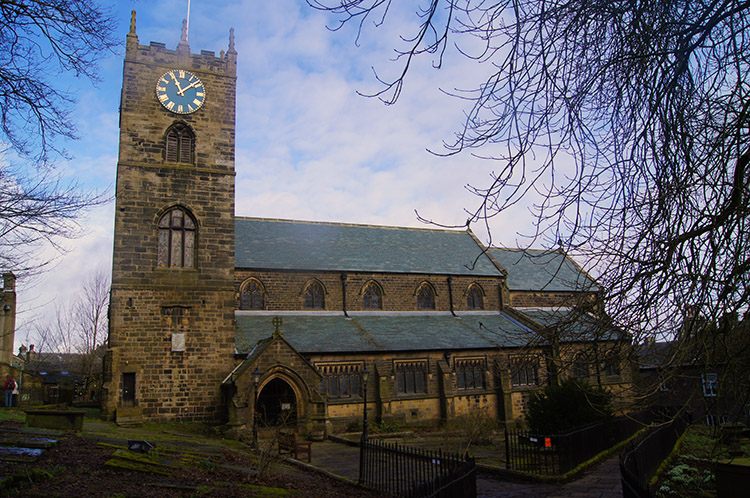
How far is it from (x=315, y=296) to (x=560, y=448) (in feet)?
53.1

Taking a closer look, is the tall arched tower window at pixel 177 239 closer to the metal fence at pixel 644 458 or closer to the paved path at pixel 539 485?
the paved path at pixel 539 485

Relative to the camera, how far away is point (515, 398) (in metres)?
26.9

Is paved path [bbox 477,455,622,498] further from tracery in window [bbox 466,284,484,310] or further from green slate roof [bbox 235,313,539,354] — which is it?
tracery in window [bbox 466,284,484,310]

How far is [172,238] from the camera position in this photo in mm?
22000

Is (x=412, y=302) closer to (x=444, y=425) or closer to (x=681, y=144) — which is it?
(x=444, y=425)

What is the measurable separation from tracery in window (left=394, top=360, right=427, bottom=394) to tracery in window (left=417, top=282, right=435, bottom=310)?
5.11 metres

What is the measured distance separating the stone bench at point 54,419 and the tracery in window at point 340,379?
34.3 feet

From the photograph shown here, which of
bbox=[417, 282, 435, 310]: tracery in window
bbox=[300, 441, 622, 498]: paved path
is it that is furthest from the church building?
bbox=[300, 441, 622, 498]: paved path

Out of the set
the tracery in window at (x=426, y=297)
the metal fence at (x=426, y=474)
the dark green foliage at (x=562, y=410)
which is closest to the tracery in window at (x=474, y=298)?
the tracery in window at (x=426, y=297)

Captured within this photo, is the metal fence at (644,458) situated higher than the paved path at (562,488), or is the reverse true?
the metal fence at (644,458)

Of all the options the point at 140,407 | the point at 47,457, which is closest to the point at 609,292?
the point at 47,457

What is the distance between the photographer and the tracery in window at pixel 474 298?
31188 millimetres

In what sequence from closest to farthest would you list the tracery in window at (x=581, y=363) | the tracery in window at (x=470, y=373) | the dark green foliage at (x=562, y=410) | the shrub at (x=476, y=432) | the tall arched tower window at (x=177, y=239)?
the tracery in window at (x=581, y=363) < the dark green foliage at (x=562, y=410) < the shrub at (x=476, y=432) < the tall arched tower window at (x=177, y=239) < the tracery in window at (x=470, y=373)

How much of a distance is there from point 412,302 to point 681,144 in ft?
81.8
